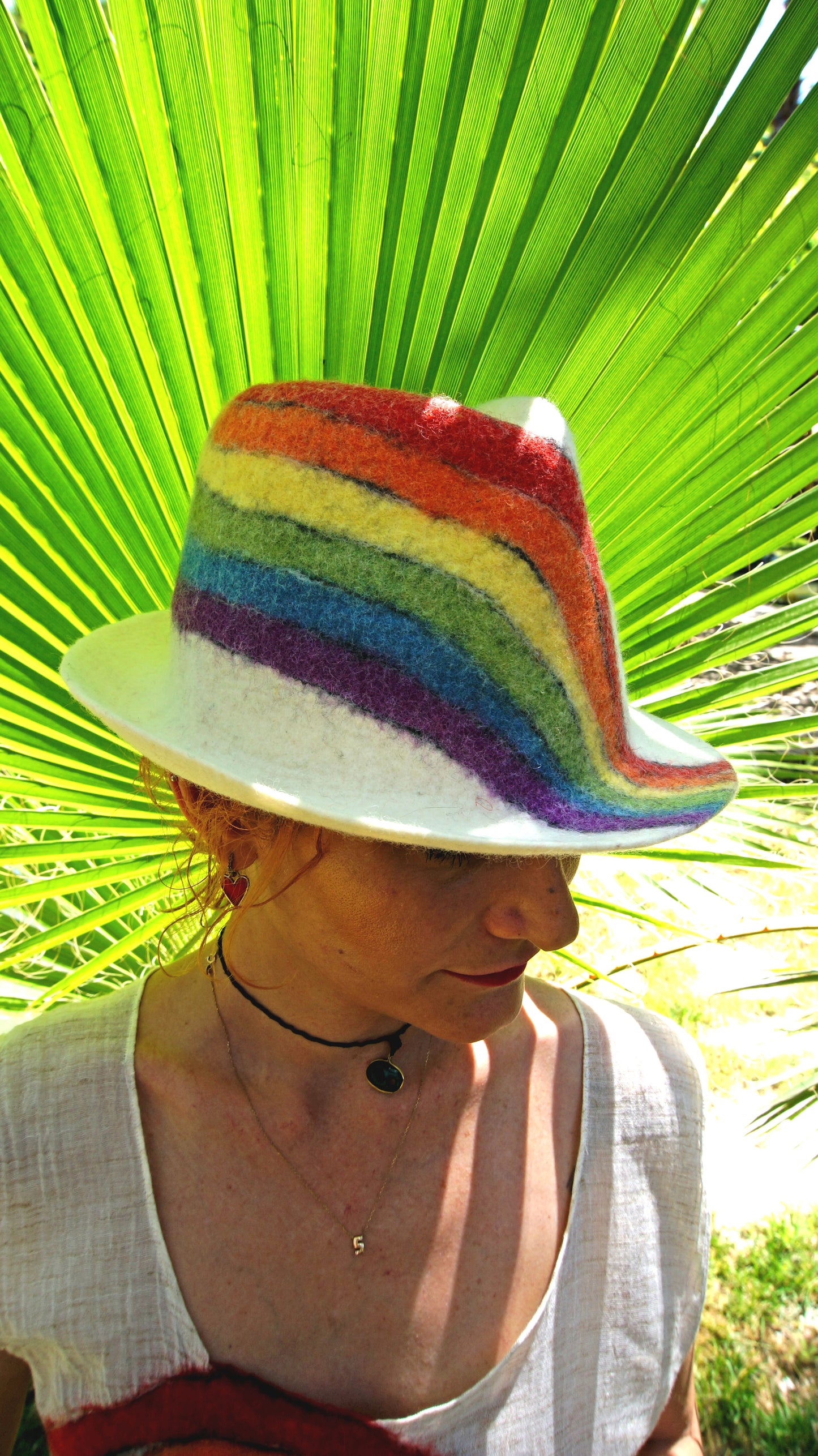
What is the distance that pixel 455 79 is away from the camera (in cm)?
76

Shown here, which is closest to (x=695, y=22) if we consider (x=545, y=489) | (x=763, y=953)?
(x=545, y=489)

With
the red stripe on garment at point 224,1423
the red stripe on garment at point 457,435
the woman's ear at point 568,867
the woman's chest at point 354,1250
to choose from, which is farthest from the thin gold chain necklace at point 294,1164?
the red stripe on garment at point 457,435

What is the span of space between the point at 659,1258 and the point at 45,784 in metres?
0.92

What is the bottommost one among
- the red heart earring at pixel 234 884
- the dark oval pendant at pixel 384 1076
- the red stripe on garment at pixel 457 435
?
the dark oval pendant at pixel 384 1076

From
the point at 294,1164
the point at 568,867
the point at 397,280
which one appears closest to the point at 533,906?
the point at 568,867

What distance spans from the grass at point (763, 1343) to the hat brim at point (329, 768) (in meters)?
1.95

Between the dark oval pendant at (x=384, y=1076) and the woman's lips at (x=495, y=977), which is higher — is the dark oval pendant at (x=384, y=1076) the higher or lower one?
the lower one

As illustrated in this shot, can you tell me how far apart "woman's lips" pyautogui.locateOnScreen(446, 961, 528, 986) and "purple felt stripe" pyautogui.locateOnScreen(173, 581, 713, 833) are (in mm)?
215

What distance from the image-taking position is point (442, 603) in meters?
0.65

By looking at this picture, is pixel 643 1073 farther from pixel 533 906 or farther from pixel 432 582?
pixel 432 582

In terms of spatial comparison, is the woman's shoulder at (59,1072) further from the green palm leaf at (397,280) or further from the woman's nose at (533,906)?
the woman's nose at (533,906)

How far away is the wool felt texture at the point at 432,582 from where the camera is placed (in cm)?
66

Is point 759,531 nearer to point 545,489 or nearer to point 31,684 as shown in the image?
point 545,489

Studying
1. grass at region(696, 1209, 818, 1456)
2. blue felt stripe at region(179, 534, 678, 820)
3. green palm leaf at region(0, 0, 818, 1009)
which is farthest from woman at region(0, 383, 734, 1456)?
grass at region(696, 1209, 818, 1456)
